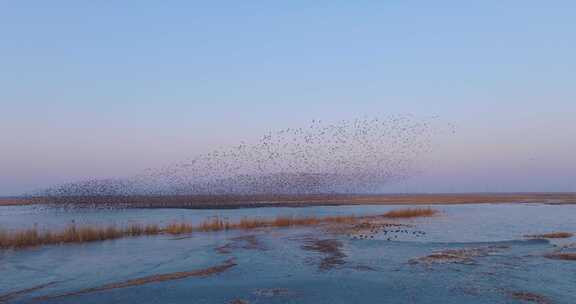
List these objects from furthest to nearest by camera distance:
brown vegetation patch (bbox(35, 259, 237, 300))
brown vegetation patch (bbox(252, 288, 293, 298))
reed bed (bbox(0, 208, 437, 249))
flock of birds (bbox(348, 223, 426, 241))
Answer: flock of birds (bbox(348, 223, 426, 241)) → reed bed (bbox(0, 208, 437, 249)) → brown vegetation patch (bbox(35, 259, 237, 300)) → brown vegetation patch (bbox(252, 288, 293, 298))

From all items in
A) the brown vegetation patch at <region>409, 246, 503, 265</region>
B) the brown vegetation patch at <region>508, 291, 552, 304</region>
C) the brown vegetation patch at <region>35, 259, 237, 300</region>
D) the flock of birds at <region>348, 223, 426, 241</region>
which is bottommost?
the brown vegetation patch at <region>508, 291, 552, 304</region>

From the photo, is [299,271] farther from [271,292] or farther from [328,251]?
[328,251]

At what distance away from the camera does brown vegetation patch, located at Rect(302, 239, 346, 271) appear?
23.0m

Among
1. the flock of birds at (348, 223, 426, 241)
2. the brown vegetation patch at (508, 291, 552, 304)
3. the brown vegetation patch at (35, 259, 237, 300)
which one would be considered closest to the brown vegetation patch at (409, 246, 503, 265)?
the brown vegetation patch at (508, 291, 552, 304)

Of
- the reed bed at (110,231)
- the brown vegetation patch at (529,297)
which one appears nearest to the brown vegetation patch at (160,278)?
the brown vegetation patch at (529,297)

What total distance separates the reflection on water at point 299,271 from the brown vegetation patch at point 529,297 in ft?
0.11

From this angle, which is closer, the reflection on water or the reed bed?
the reflection on water

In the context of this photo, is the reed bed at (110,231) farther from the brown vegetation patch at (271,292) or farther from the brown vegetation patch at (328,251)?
the brown vegetation patch at (271,292)

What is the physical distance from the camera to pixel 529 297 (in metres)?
15.8

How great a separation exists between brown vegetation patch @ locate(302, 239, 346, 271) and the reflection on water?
60mm

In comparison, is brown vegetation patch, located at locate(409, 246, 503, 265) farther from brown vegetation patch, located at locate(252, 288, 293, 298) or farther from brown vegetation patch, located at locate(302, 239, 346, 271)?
brown vegetation patch, located at locate(252, 288, 293, 298)

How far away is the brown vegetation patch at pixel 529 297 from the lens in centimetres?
1529

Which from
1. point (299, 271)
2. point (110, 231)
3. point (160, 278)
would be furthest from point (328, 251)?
point (110, 231)

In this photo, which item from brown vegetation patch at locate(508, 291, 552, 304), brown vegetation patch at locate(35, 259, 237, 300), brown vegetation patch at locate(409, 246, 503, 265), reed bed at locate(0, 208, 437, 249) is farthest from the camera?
reed bed at locate(0, 208, 437, 249)
